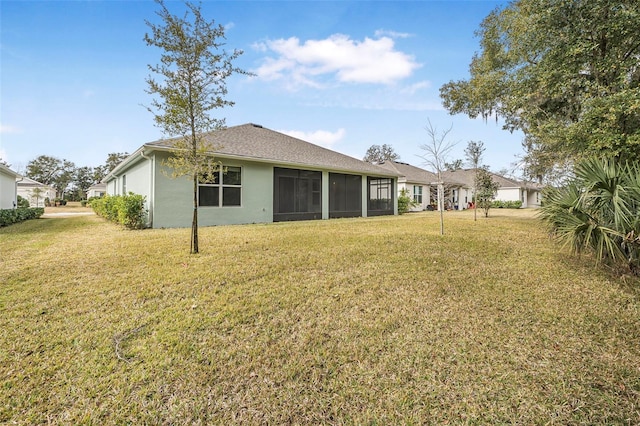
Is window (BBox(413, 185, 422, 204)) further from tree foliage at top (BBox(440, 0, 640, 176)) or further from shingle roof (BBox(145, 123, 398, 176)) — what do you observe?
tree foliage at top (BBox(440, 0, 640, 176))

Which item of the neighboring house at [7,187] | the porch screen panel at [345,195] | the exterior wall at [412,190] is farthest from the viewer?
the exterior wall at [412,190]

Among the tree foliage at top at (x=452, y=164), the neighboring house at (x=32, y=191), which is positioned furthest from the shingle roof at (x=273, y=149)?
the neighboring house at (x=32, y=191)

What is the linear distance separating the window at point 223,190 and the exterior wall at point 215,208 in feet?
0.58

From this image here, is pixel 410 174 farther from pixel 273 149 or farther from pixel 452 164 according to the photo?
pixel 273 149

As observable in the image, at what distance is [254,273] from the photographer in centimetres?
464

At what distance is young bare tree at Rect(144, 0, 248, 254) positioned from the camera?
215 inches

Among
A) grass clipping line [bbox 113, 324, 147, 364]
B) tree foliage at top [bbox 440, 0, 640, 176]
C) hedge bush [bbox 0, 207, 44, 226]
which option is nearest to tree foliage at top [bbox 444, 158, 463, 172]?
tree foliage at top [bbox 440, 0, 640, 176]

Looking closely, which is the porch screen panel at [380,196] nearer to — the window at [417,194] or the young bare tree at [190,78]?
the window at [417,194]

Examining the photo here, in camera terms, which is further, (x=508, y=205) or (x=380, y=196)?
(x=508, y=205)

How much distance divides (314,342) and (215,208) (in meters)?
9.29

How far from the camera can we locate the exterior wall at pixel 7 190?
1393 centimetres

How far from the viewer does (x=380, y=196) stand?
18.0 metres

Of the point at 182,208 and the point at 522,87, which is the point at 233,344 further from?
the point at 522,87

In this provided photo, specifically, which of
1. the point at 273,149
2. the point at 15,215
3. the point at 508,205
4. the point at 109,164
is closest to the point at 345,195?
the point at 273,149
